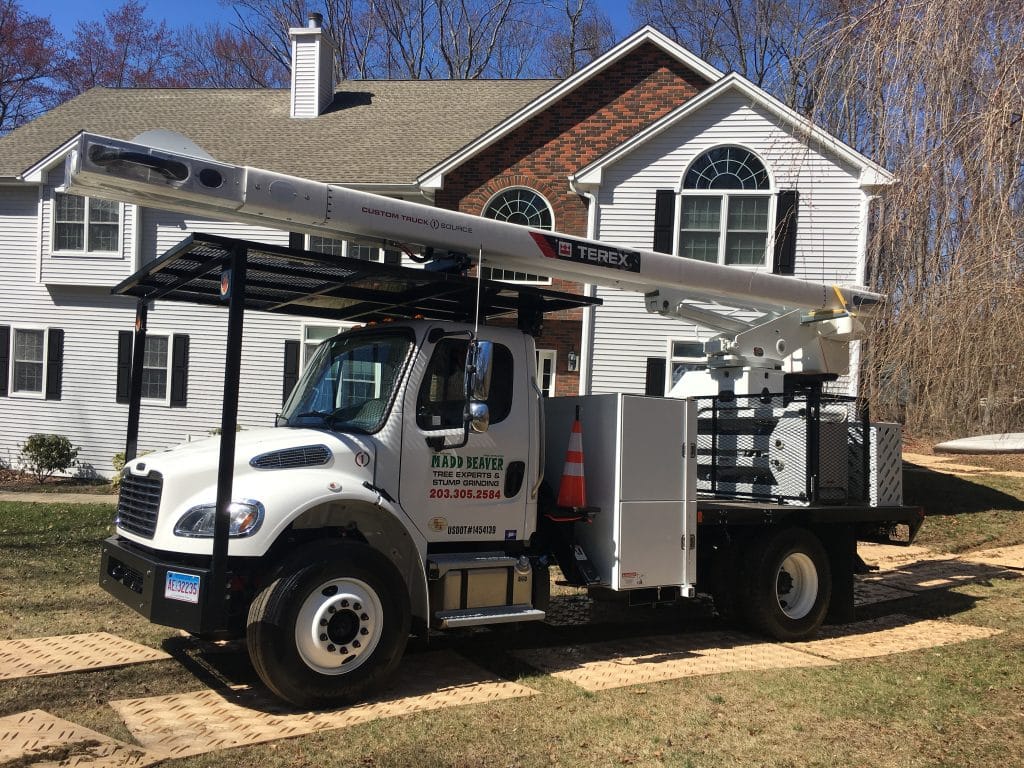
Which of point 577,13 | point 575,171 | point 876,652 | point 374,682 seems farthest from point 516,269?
point 577,13

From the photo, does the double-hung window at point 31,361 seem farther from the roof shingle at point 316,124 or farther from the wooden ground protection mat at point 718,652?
the wooden ground protection mat at point 718,652

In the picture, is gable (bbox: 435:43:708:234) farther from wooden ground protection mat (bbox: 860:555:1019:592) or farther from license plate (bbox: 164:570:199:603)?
license plate (bbox: 164:570:199:603)

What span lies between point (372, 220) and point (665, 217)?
11411 mm

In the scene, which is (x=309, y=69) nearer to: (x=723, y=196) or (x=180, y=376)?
(x=180, y=376)

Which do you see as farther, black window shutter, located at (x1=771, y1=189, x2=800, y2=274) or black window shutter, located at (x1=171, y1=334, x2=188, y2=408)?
black window shutter, located at (x1=171, y1=334, x2=188, y2=408)

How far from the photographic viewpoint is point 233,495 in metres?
5.87

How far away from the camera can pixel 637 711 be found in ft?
19.6

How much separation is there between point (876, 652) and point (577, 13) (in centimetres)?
3490

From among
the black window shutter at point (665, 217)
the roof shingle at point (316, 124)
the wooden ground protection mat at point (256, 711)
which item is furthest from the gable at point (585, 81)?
the wooden ground protection mat at point (256, 711)

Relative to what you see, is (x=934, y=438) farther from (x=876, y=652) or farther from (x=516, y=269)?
(x=516, y=269)

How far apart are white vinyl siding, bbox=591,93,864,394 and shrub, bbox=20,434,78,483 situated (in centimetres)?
1058

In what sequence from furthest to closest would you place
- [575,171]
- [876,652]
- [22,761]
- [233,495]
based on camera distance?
[575,171] < [876,652] < [233,495] < [22,761]

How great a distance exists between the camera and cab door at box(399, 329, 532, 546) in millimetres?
6543

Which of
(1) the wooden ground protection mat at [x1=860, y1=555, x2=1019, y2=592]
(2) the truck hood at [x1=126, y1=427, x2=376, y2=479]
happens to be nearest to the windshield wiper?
(2) the truck hood at [x1=126, y1=427, x2=376, y2=479]
